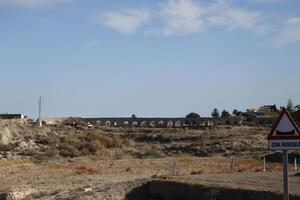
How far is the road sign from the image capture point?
11312 mm

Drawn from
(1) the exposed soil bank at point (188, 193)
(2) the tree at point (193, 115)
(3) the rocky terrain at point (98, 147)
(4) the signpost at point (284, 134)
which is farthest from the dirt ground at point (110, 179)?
(2) the tree at point (193, 115)

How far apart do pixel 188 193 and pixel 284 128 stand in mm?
11117

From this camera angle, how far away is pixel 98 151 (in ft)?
248

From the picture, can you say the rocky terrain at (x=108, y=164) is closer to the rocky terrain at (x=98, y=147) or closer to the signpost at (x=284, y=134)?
the rocky terrain at (x=98, y=147)

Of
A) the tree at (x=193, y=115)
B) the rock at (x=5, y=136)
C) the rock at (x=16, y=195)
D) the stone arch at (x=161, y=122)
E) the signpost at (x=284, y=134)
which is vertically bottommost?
the rock at (x=16, y=195)

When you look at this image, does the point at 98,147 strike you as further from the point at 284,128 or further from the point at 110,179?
the point at 284,128

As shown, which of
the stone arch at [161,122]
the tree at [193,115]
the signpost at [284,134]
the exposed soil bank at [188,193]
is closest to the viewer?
the signpost at [284,134]

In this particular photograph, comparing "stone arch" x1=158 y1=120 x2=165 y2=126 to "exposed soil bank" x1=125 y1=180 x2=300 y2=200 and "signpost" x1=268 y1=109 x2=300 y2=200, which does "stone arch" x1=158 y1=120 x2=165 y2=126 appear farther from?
"signpost" x1=268 y1=109 x2=300 y2=200

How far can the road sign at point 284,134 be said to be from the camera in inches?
445

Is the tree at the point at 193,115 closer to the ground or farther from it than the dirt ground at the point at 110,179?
farther from it

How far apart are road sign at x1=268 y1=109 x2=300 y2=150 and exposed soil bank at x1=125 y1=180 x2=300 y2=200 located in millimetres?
6663

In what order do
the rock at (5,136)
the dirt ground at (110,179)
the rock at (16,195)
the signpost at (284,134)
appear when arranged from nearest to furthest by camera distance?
the signpost at (284,134) < the dirt ground at (110,179) < the rock at (16,195) < the rock at (5,136)

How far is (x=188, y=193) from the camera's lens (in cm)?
2212

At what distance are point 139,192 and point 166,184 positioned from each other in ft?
5.01
